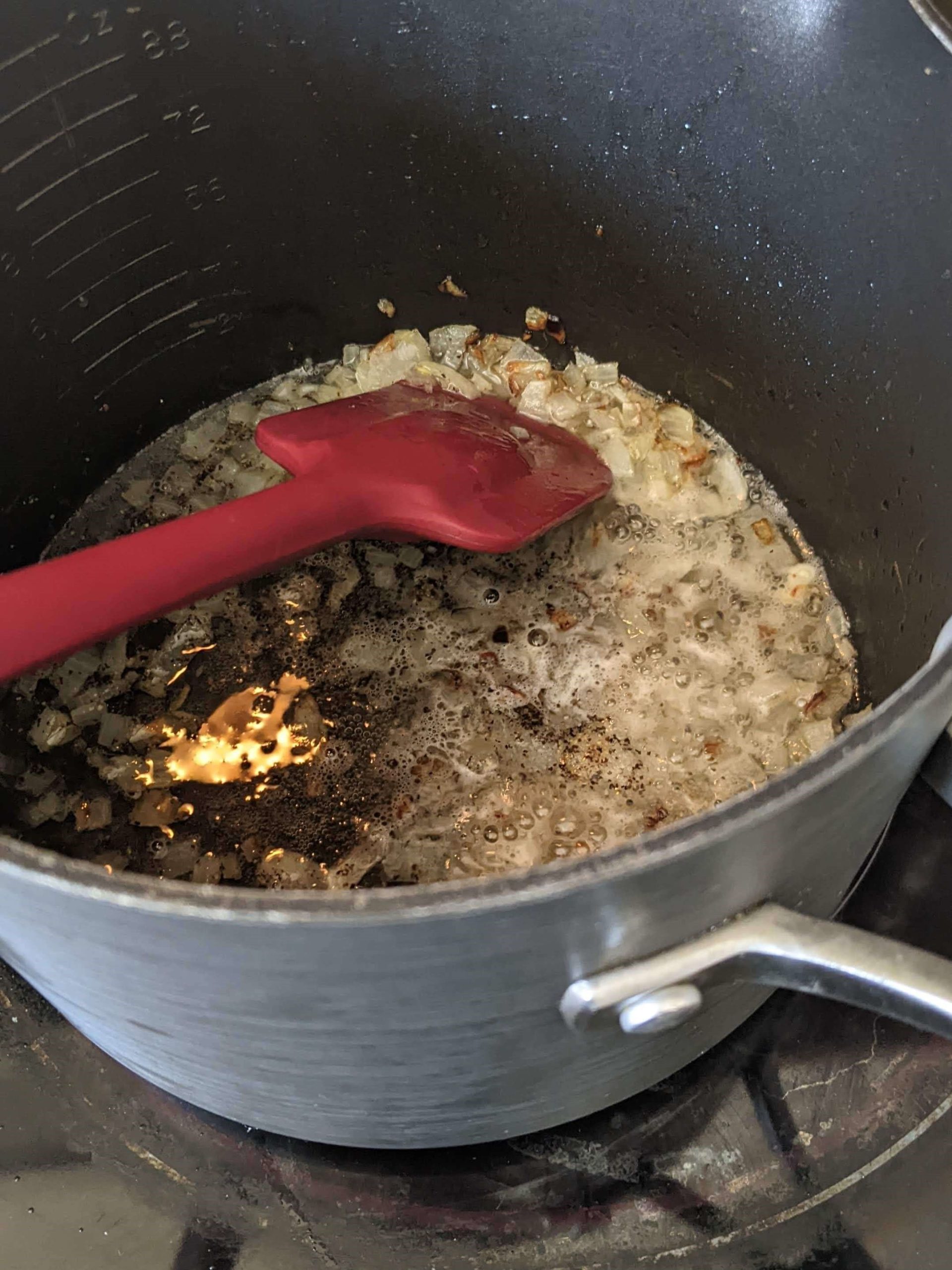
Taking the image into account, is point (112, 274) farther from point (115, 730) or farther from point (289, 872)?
point (289, 872)

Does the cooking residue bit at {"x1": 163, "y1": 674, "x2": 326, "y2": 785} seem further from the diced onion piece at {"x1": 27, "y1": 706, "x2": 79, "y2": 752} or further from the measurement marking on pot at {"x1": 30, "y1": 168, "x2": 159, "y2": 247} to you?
the measurement marking on pot at {"x1": 30, "y1": 168, "x2": 159, "y2": 247}

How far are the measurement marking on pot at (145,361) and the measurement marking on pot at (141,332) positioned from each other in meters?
0.02

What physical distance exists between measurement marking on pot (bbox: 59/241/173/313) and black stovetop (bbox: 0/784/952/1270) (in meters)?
0.59

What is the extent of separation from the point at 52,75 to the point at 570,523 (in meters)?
0.54

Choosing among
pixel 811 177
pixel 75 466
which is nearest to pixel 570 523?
pixel 811 177

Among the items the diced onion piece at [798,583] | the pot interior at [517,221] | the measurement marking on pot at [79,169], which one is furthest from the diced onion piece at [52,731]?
the diced onion piece at [798,583]

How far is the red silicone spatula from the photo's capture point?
2.24 ft

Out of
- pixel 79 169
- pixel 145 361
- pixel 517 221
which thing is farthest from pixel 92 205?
pixel 517 221

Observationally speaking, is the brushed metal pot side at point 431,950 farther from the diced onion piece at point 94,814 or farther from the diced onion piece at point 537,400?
the diced onion piece at point 537,400

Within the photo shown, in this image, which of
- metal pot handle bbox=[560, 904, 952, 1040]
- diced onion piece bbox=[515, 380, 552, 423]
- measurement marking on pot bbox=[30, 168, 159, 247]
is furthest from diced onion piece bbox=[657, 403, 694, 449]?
metal pot handle bbox=[560, 904, 952, 1040]

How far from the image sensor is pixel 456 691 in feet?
2.88

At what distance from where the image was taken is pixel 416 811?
81 centimetres

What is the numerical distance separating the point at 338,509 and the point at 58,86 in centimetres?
38

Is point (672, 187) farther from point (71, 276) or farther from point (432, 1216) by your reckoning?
point (432, 1216)
